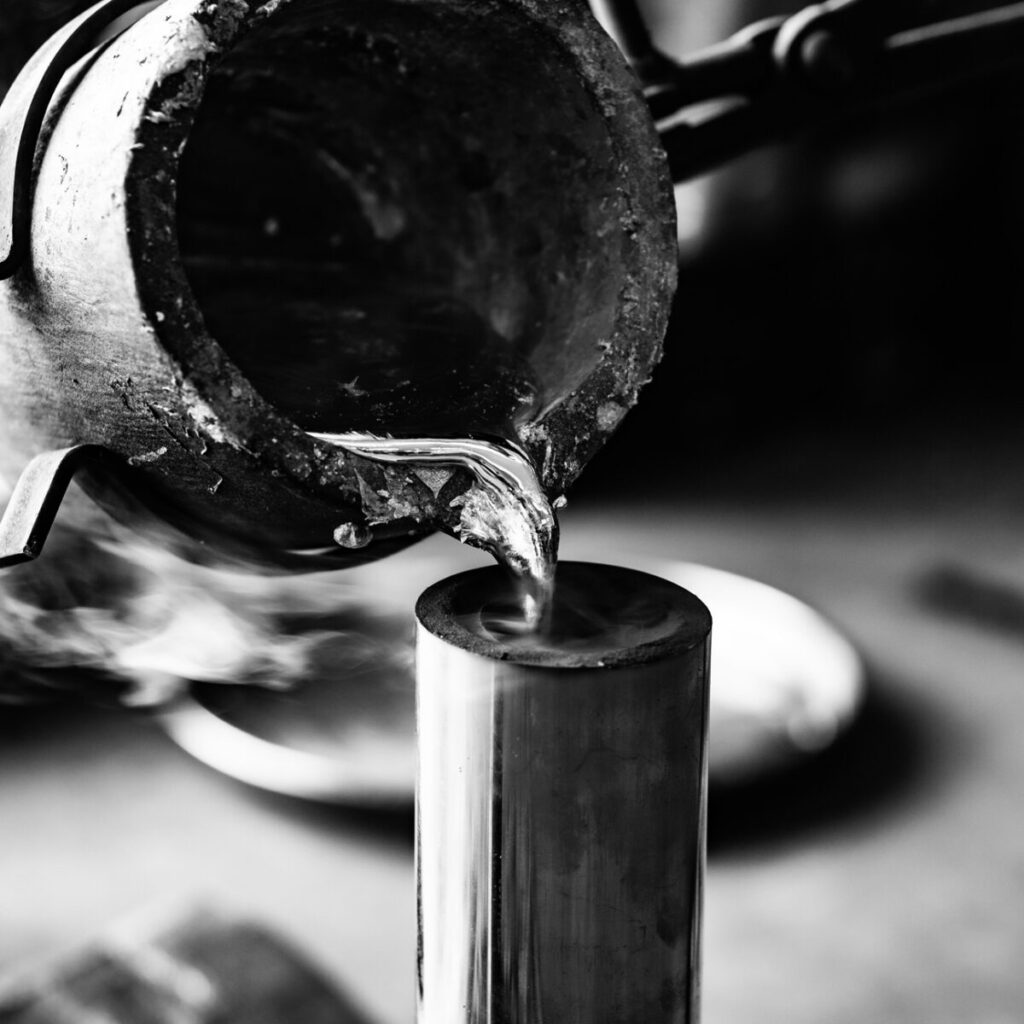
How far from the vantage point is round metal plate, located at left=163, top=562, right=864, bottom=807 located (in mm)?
2332

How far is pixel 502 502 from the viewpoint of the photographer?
3.26 ft

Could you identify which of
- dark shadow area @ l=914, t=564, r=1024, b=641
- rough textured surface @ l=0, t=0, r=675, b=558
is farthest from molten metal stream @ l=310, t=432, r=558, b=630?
dark shadow area @ l=914, t=564, r=1024, b=641

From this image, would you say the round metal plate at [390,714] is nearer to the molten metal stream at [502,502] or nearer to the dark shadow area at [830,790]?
the dark shadow area at [830,790]

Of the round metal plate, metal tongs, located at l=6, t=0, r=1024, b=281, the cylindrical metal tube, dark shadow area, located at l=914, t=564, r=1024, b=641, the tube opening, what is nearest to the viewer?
the cylindrical metal tube

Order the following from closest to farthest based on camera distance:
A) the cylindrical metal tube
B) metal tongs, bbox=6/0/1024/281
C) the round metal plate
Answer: the cylindrical metal tube, metal tongs, bbox=6/0/1024/281, the round metal plate

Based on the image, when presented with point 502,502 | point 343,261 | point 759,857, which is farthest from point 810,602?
point 502,502

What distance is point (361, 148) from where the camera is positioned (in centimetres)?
152

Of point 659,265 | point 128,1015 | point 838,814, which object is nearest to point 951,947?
point 838,814

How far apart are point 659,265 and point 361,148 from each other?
560 mm

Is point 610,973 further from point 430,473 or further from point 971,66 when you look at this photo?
point 971,66

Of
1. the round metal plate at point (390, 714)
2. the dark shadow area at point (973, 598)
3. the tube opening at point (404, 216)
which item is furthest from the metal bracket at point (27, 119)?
the dark shadow area at point (973, 598)

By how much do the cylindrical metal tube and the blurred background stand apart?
3.43 feet

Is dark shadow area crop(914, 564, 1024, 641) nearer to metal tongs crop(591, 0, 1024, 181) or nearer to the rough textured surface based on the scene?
metal tongs crop(591, 0, 1024, 181)

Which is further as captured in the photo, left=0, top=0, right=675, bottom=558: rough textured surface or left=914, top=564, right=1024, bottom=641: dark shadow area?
left=914, top=564, right=1024, bottom=641: dark shadow area
